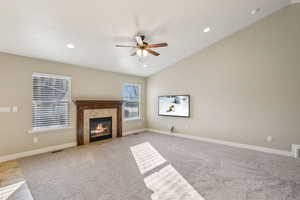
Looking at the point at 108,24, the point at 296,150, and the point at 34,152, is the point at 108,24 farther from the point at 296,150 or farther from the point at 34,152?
the point at 296,150

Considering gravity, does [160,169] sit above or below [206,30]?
below

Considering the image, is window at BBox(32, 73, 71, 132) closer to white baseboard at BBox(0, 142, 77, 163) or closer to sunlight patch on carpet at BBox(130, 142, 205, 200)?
white baseboard at BBox(0, 142, 77, 163)

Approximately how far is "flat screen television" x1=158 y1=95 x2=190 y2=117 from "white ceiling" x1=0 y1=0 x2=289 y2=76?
1904 millimetres

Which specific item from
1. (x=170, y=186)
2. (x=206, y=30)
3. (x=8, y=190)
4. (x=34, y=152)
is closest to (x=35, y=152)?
(x=34, y=152)

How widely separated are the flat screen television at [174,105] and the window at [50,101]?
11.3ft

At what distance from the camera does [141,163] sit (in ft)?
9.87

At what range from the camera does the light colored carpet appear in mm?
1998

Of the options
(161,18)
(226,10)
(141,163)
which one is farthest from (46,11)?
(226,10)

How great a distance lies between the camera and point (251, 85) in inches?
151

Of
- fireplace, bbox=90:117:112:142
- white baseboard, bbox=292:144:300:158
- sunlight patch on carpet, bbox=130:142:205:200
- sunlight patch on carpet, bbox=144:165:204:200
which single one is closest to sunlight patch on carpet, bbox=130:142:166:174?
sunlight patch on carpet, bbox=130:142:205:200

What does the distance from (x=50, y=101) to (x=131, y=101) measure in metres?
2.96

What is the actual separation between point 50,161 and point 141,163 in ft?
6.95

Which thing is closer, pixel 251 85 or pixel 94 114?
pixel 251 85

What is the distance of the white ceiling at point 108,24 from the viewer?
7.67ft
